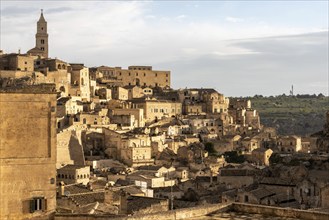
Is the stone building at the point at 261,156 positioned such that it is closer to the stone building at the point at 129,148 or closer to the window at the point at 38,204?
the stone building at the point at 129,148

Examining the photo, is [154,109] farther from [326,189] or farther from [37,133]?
[37,133]

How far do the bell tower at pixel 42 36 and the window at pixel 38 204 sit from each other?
229 feet

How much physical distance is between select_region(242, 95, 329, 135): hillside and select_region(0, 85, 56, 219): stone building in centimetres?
8321

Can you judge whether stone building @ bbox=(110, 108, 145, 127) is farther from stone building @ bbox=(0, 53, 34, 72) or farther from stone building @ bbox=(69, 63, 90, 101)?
stone building @ bbox=(0, 53, 34, 72)

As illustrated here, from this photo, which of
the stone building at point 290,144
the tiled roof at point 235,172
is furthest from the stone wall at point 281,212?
the stone building at point 290,144

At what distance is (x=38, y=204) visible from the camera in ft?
44.7

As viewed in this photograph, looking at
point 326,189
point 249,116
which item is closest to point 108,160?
point 326,189

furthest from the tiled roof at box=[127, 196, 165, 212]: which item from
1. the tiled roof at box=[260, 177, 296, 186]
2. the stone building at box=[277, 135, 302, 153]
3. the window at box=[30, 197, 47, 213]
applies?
the stone building at box=[277, 135, 302, 153]


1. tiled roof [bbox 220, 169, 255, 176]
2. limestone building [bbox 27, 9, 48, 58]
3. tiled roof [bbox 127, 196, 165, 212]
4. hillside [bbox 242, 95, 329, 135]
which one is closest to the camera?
tiled roof [bbox 127, 196, 165, 212]

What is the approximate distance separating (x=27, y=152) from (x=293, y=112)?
4311 inches

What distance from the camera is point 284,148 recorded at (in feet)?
218

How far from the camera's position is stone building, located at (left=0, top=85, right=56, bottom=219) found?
13477 mm

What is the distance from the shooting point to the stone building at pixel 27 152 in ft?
44.2

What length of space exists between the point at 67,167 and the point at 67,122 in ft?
51.3
